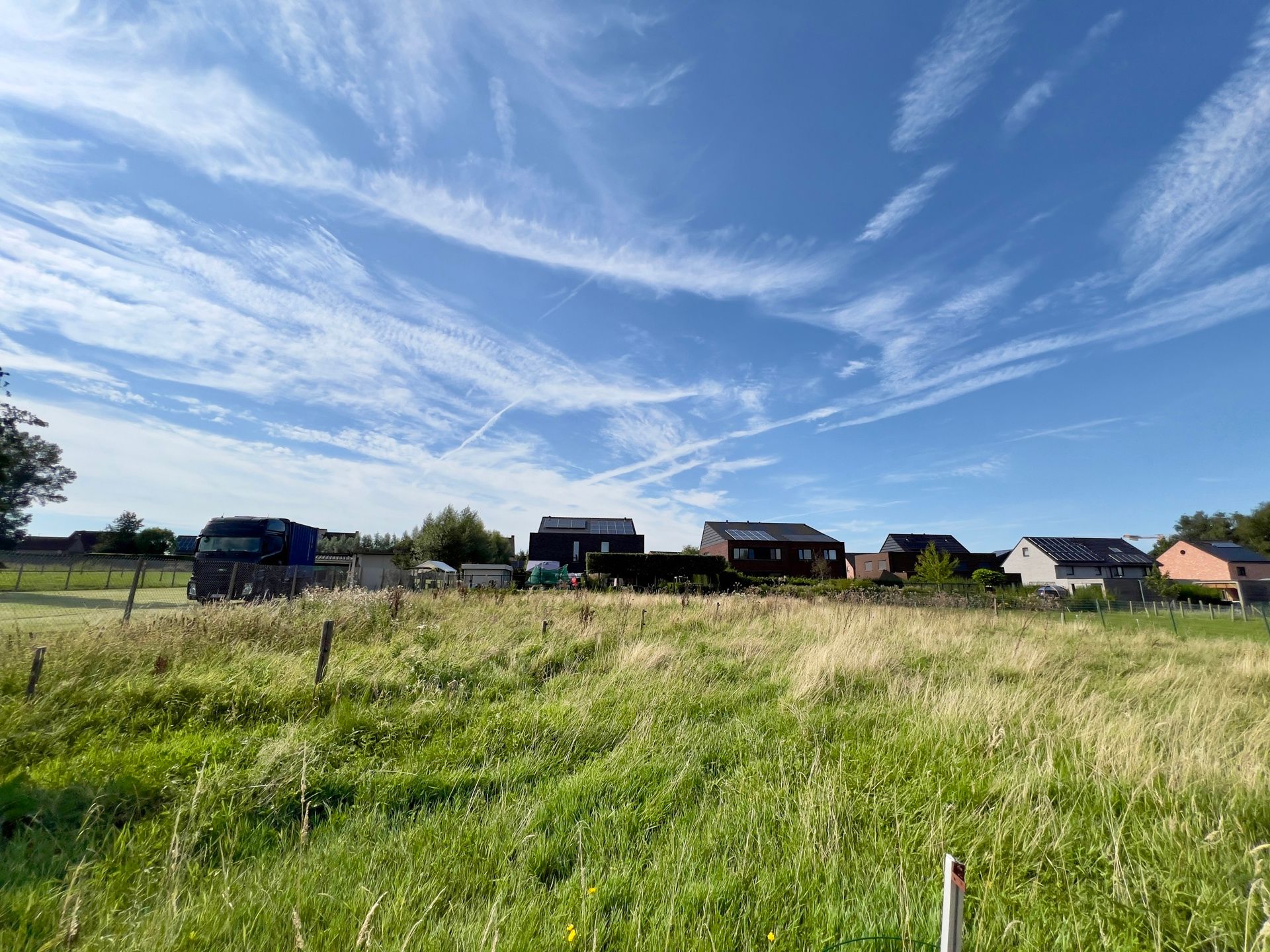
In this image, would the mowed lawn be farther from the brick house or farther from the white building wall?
the brick house

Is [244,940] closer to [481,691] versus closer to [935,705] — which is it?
[481,691]

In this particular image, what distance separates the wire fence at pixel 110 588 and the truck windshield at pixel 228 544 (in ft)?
5.75

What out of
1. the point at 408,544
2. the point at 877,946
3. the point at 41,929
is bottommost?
the point at 41,929

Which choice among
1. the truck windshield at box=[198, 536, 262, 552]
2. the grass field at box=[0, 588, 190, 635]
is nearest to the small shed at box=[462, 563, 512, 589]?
the truck windshield at box=[198, 536, 262, 552]

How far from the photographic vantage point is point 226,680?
580 cm

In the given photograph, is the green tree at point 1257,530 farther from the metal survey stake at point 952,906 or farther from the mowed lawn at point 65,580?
the mowed lawn at point 65,580

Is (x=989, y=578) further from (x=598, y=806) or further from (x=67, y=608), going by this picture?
(x=67, y=608)

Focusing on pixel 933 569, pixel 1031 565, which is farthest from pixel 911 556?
pixel 933 569

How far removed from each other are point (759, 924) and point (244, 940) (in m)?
2.27

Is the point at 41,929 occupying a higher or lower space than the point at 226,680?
lower

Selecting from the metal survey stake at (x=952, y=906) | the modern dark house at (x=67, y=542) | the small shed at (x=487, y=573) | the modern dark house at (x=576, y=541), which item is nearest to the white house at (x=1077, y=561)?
the modern dark house at (x=576, y=541)

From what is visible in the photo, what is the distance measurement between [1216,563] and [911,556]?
2758cm

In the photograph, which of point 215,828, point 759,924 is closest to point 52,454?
point 215,828

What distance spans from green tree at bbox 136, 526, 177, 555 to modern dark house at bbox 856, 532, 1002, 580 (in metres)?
75.0
